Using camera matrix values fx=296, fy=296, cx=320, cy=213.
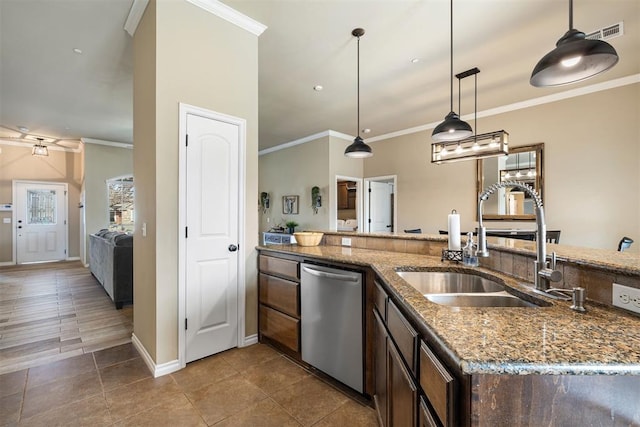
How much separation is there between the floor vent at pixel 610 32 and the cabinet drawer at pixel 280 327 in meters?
3.95

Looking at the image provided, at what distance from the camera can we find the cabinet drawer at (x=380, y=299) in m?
1.57

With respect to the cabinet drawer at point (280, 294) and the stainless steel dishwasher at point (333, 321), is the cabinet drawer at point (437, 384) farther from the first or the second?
the cabinet drawer at point (280, 294)

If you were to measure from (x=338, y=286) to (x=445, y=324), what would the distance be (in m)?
1.22

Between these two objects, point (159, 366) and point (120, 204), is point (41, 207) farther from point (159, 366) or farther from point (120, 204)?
point (159, 366)

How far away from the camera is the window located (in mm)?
7402

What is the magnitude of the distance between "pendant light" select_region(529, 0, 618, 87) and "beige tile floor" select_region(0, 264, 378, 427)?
90.5 inches

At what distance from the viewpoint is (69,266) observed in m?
6.82

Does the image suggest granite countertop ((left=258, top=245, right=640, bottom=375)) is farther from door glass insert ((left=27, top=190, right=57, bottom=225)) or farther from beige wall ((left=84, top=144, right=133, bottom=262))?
door glass insert ((left=27, top=190, right=57, bottom=225))

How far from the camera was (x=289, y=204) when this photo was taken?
736cm

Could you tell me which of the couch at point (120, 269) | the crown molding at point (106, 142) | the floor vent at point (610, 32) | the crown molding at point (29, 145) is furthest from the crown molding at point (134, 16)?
the crown molding at point (29, 145)

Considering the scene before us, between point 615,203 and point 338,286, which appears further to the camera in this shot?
point 615,203

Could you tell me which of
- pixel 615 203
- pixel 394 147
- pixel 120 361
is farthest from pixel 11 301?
pixel 615 203

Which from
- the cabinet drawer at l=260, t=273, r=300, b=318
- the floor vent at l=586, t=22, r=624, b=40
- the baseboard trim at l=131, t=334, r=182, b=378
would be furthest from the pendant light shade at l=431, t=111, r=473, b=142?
the baseboard trim at l=131, t=334, r=182, b=378

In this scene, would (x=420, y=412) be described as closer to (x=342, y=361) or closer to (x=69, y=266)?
(x=342, y=361)
